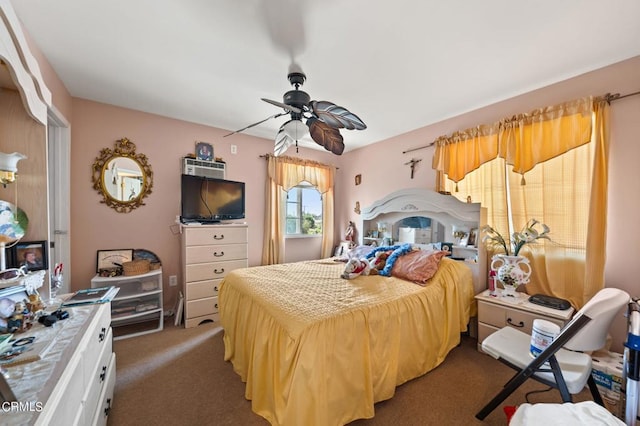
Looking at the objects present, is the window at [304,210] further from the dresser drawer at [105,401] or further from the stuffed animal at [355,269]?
the dresser drawer at [105,401]

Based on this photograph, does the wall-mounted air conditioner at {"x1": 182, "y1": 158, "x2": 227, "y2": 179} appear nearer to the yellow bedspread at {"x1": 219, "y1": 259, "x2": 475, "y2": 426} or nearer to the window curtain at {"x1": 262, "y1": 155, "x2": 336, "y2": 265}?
the window curtain at {"x1": 262, "y1": 155, "x2": 336, "y2": 265}

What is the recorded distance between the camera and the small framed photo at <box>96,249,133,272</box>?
2.65 m

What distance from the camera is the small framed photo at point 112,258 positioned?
2.65 metres

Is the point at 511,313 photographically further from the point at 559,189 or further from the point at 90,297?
the point at 90,297

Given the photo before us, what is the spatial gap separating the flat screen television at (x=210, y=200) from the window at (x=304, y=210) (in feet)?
3.24

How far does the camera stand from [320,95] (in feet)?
7.93

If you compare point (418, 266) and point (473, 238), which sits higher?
point (473, 238)

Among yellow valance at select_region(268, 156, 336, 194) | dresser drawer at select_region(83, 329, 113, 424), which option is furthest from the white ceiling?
dresser drawer at select_region(83, 329, 113, 424)

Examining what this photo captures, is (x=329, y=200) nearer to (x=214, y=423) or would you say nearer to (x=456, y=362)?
(x=456, y=362)

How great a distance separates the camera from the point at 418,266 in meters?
2.25

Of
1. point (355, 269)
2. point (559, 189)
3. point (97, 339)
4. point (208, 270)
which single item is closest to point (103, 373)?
point (97, 339)

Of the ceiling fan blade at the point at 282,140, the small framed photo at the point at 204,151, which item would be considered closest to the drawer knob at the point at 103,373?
the ceiling fan blade at the point at 282,140

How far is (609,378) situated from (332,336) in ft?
6.49

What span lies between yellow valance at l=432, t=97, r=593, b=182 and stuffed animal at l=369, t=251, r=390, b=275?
1247 mm
